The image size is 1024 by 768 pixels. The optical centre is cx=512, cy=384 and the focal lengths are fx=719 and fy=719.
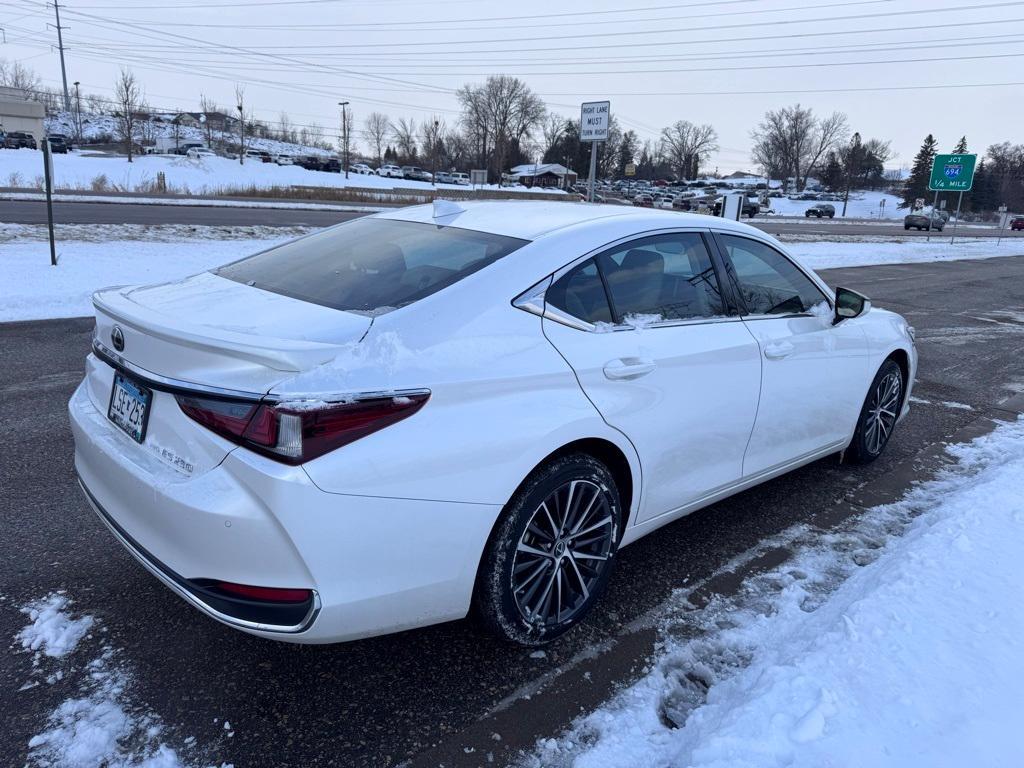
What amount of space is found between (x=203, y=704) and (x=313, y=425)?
1117 millimetres

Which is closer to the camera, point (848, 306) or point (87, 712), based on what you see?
point (87, 712)

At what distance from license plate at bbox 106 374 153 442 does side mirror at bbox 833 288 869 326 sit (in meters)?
3.50

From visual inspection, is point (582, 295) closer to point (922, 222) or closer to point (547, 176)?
Answer: point (922, 222)

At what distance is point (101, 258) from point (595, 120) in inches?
375

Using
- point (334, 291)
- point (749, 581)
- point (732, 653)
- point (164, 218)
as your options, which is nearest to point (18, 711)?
point (334, 291)

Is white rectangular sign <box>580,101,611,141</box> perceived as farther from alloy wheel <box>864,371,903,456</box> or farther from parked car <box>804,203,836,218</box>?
parked car <box>804,203,836,218</box>

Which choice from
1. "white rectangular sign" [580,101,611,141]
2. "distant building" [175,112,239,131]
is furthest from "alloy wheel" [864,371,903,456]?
"distant building" [175,112,239,131]

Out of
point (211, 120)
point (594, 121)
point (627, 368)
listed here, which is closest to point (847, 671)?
point (627, 368)

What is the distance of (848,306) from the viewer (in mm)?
4094

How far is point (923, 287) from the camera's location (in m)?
15.2

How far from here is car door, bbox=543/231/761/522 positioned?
2.75 meters

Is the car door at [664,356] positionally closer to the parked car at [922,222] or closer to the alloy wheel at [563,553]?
the alloy wheel at [563,553]

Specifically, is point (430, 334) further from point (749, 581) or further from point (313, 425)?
point (749, 581)

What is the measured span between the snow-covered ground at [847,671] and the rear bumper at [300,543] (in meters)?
0.65
